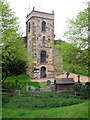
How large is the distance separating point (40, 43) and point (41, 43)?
203 millimetres

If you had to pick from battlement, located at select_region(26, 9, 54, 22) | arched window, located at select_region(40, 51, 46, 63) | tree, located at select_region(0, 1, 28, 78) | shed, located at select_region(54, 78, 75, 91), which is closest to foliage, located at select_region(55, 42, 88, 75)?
shed, located at select_region(54, 78, 75, 91)

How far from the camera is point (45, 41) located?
2825 cm

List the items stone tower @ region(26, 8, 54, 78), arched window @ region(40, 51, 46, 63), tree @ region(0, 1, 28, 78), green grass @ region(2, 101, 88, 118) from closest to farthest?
green grass @ region(2, 101, 88, 118) → tree @ region(0, 1, 28, 78) → stone tower @ region(26, 8, 54, 78) → arched window @ region(40, 51, 46, 63)

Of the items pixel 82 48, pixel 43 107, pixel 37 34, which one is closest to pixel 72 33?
pixel 82 48

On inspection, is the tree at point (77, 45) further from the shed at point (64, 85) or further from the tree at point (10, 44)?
the tree at point (10, 44)

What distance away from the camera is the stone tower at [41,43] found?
2739 cm

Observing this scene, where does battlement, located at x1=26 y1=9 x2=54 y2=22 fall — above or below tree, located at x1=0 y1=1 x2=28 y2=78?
above

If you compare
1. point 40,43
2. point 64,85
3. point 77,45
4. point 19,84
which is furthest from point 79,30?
point 40,43

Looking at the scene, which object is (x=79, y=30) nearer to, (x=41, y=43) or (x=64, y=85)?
(x=64, y=85)

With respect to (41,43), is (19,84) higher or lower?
lower

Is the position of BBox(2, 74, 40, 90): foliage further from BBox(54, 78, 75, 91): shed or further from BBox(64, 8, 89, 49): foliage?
BBox(64, 8, 89, 49): foliage

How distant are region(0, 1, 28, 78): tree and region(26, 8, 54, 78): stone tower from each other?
11936 mm

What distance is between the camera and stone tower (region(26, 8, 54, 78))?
1078 inches

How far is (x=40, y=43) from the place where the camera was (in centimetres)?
2786
